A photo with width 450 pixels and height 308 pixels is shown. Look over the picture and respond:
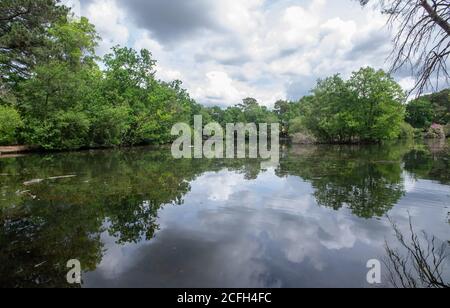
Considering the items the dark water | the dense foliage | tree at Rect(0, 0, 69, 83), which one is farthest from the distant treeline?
the dense foliage

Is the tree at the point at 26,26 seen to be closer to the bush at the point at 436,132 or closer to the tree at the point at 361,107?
the tree at the point at 361,107

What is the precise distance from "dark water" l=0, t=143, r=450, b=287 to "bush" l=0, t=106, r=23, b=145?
40.3 ft

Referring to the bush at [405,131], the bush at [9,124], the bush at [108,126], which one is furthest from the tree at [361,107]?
the bush at [9,124]

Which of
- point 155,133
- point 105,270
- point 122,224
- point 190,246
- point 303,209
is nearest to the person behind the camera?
point 105,270

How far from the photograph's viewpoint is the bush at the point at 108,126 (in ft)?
89.2

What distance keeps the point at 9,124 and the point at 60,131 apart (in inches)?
156

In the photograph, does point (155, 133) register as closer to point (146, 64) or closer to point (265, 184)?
point (146, 64)

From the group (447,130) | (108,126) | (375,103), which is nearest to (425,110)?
(447,130)

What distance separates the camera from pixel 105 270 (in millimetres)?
4008

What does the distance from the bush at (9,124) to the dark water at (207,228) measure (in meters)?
12.3
